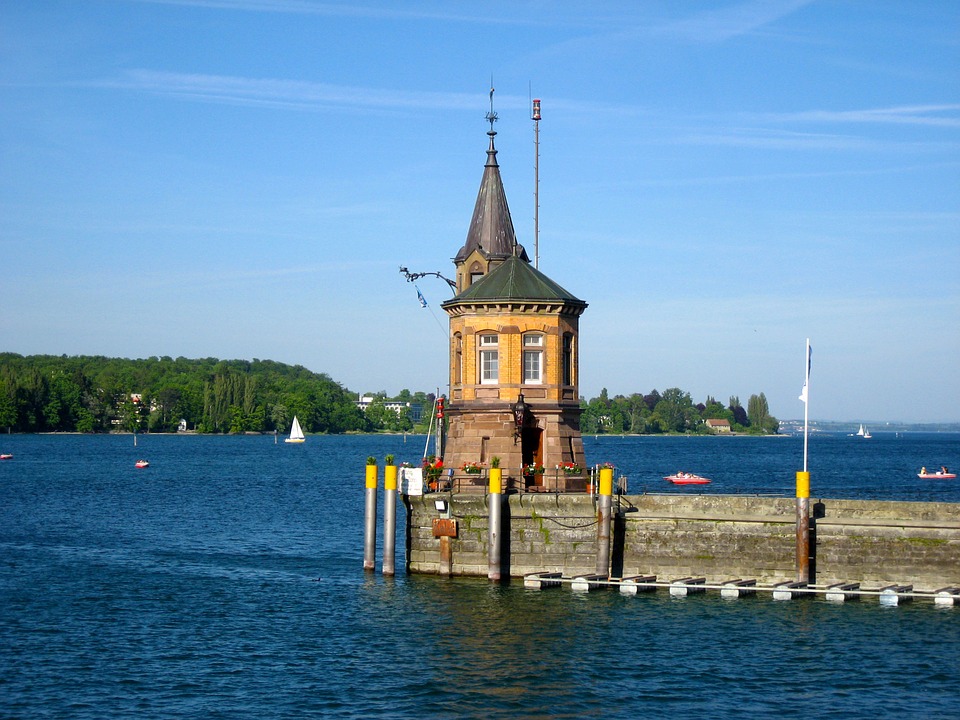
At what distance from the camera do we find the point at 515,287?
1793 inches

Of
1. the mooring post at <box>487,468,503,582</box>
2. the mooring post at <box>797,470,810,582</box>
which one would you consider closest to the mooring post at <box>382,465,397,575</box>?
the mooring post at <box>487,468,503,582</box>

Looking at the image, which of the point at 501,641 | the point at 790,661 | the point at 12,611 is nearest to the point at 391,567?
the point at 501,641

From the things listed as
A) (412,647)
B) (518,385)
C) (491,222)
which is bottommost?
(412,647)

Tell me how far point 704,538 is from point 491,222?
16.0 m

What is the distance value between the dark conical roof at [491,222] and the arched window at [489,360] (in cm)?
517

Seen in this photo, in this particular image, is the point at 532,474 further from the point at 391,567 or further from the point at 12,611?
the point at 12,611

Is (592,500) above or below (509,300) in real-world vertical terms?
below

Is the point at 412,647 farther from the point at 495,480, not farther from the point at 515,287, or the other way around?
the point at 515,287

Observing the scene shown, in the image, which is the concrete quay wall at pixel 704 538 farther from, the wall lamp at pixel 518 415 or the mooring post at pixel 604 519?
the wall lamp at pixel 518 415

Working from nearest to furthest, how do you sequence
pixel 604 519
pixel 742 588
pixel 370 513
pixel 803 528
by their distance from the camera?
pixel 803 528
pixel 742 588
pixel 604 519
pixel 370 513

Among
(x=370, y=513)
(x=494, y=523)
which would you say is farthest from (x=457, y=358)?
(x=494, y=523)

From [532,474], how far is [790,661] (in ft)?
41.8

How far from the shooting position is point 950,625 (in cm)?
→ 3622

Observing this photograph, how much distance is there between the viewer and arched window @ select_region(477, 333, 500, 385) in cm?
4553
